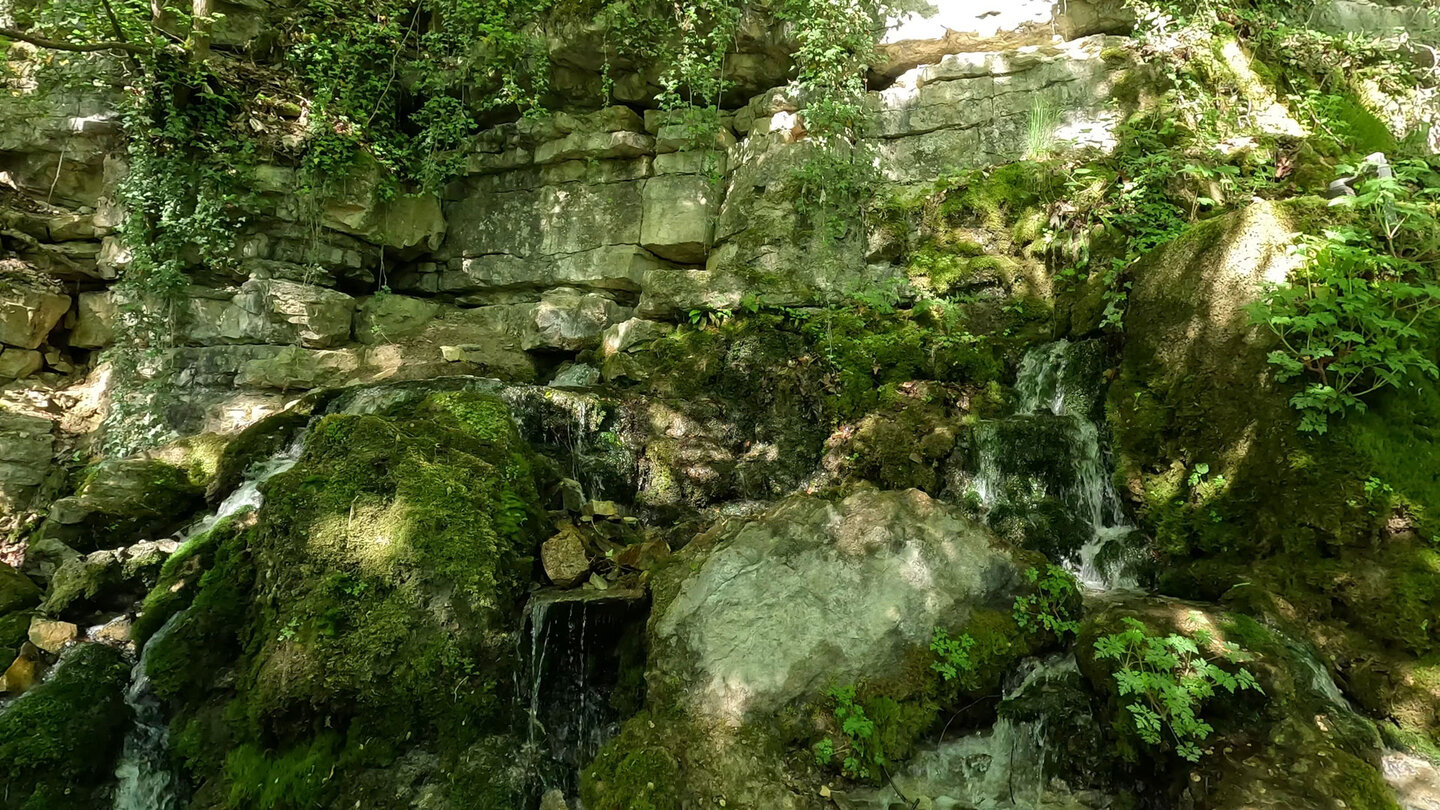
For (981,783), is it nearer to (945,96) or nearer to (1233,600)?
(1233,600)

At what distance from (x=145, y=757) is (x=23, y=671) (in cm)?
107

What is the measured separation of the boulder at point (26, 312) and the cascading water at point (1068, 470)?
10.9m

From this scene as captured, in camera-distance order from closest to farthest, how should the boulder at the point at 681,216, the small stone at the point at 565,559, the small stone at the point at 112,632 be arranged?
the small stone at the point at 565,559, the small stone at the point at 112,632, the boulder at the point at 681,216

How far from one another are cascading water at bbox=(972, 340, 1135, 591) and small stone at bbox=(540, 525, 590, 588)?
310 cm

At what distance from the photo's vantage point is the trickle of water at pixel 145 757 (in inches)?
157

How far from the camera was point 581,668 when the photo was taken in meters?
4.14

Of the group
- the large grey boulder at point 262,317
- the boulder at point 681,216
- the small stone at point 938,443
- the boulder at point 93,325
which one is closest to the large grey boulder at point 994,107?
the boulder at point 681,216

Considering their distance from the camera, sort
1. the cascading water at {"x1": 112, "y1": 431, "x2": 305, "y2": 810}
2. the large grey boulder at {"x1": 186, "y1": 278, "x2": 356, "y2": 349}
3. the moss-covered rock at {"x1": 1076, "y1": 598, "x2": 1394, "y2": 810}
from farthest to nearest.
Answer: the large grey boulder at {"x1": 186, "y1": 278, "x2": 356, "y2": 349}
the cascading water at {"x1": 112, "y1": 431, "x2": 305, "y2": 810}
the moss-covered rock at {"x1": 1076, "y1": 598, "x2": 1394, "y2": 810}

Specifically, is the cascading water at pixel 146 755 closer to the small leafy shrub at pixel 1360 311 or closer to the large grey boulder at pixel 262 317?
the large grey boulder at pixel 262 317

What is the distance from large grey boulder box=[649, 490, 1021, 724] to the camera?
3.59 meters

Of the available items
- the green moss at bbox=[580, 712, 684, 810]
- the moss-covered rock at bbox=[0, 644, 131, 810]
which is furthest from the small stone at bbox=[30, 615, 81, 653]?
the green moss at bbox=[580, 712, 684, 810]

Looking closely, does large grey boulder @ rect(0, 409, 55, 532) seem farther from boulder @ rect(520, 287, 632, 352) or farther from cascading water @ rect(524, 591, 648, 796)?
cascading water @ rect(524, 591, 648, 796)

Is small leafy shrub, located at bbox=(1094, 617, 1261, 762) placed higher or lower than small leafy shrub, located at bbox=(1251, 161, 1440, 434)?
lower

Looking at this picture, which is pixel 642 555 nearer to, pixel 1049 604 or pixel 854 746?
pixel 854 746
